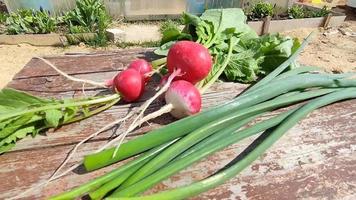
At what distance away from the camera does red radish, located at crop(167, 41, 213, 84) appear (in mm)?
1247

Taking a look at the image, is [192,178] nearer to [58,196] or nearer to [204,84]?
[58,196]

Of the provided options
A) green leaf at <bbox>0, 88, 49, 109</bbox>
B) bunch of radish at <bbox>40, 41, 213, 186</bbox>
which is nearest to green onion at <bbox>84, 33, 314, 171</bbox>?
bunch of radish at <bbox>40, 41, 213, 186</bbox>

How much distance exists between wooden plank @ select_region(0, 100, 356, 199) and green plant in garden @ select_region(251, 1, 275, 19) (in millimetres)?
4838

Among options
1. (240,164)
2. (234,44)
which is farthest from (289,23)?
(240,164)

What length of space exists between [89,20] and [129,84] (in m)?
3.99

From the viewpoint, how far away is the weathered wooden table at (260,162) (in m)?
0.96

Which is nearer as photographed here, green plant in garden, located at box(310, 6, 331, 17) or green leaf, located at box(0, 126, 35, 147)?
green leaf, located at box(0, 126, 35, 147)

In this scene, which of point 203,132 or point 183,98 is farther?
point 183,98

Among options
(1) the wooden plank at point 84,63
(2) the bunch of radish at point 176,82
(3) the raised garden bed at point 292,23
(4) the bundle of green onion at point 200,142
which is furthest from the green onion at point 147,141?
(3) the raised garden bed at point 292,23

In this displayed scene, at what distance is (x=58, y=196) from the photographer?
85cm

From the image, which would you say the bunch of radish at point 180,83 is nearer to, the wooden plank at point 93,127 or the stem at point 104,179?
the wooden plank at point 93,127

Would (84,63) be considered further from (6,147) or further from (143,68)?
(6,147)

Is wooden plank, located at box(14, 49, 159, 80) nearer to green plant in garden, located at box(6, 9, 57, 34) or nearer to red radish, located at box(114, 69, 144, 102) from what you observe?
red radish, located at box(114, 69, 144, 102)

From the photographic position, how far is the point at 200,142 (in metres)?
1.03
